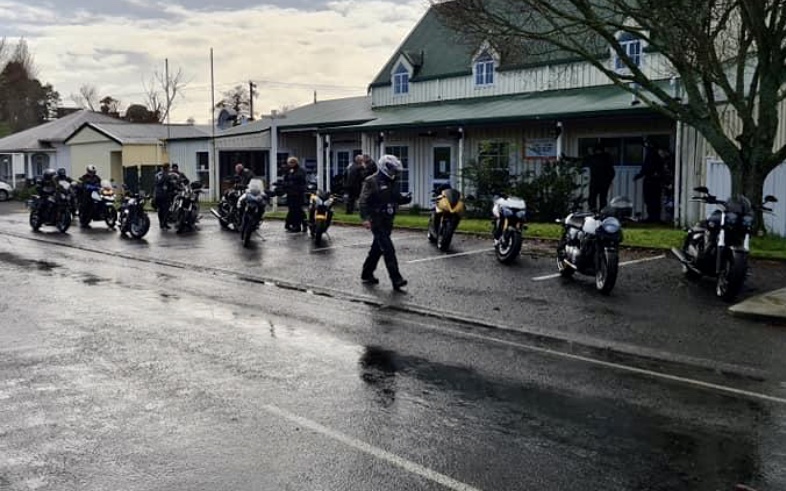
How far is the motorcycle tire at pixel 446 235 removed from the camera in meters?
16.1

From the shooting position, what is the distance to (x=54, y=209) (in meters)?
22.9

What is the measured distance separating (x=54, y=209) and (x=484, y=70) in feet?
47.0

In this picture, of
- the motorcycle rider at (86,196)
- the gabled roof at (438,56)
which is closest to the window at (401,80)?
the gabled roof at (438,56)

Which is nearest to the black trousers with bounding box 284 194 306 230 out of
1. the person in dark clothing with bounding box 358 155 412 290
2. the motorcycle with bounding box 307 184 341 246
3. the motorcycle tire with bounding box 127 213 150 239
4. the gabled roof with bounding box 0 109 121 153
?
the motorcycle with bounding box 307 184 341 246

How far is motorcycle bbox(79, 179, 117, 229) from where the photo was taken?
2325 centimetres

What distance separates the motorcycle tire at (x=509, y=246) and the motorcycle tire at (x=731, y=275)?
12.8ft

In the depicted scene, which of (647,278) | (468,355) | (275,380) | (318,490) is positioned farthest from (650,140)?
(318,490)

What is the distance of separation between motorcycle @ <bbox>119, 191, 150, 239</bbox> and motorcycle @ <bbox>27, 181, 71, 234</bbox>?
8.42 ft

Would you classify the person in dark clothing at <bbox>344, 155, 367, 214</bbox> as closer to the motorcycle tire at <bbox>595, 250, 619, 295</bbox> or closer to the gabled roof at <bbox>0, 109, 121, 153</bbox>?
the motorcycle tire at <bbox>595, 250, 619, 295</bbox>

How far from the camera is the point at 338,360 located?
7832mm

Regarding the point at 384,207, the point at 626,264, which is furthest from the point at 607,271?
the point at 384,207

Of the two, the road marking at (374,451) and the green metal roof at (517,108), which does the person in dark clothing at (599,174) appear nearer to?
the green metal roof at (517,108)

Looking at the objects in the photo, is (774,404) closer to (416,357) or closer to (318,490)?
(416,357)

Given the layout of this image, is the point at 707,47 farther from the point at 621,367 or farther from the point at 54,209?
the point at 54,209
